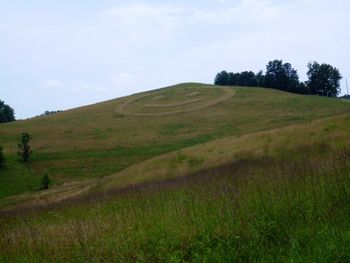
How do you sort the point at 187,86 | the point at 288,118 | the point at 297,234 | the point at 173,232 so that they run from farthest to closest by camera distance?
1. the point at 187,86
2. the point at 288,118
3. the point at 173,232
4. the point at 297,234

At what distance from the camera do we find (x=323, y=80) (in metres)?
102

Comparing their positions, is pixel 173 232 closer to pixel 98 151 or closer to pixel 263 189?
pixel 263 189

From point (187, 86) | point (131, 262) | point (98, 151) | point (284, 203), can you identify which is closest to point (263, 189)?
point (284, 203)

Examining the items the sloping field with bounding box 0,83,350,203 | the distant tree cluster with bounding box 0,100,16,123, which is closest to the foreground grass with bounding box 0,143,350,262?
the sloping field with bounding box 0,83,350,203

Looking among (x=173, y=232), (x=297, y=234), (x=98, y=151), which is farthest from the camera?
(x=98, y=151)

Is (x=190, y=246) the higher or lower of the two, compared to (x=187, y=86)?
lower

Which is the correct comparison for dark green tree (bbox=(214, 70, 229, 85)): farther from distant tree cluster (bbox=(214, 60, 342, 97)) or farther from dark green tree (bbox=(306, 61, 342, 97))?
dark green tree (bbox=(306, 61, 342, 97))

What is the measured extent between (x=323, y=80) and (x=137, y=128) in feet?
182

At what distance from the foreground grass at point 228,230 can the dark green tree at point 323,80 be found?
98543 mm

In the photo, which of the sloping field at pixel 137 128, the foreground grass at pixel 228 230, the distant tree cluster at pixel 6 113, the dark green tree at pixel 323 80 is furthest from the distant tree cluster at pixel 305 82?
the foreground grass at pixel 228 230

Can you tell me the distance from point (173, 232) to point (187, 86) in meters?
97.1

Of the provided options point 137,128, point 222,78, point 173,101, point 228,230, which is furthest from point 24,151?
point 222,78

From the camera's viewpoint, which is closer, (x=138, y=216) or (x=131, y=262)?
(x=131, y=262)

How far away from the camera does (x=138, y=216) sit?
307 inches
